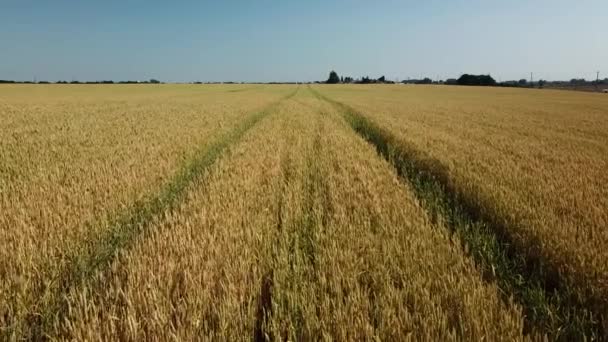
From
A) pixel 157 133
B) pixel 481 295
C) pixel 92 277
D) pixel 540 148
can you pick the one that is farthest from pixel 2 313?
pixel 540 148

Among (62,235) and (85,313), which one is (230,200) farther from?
(85,313)

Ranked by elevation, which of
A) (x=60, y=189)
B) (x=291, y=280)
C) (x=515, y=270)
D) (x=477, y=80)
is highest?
(x=477, y=80)

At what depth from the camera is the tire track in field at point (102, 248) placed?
9.52 feet

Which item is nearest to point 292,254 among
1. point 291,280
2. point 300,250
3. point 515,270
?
point 300,250

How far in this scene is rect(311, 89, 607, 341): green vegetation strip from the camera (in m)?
2.91

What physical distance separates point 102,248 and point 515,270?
161 inches

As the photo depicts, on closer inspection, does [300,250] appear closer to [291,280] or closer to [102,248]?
[291,280]

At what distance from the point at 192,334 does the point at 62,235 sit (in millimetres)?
2455

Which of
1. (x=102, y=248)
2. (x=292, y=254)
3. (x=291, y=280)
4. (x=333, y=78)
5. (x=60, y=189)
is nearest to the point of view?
(x=291, y=280)

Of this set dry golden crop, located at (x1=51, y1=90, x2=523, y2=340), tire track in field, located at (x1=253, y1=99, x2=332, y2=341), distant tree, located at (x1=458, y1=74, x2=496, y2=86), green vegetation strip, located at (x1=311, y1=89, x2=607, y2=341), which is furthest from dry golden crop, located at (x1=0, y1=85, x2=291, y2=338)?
distant tree, located at (x1=458, y1=74, x2=496, y2=86)

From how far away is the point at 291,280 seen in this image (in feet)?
10.9

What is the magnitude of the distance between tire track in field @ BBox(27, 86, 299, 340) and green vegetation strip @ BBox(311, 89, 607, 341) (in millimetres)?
3260

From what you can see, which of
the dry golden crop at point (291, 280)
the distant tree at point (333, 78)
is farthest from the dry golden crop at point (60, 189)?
the distant tree at point (333, 78)

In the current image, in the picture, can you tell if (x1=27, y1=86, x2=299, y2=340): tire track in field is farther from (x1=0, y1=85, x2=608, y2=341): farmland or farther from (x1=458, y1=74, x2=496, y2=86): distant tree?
Answer: (x1=458, y1=74, x2=496, y2=86): distant tree
